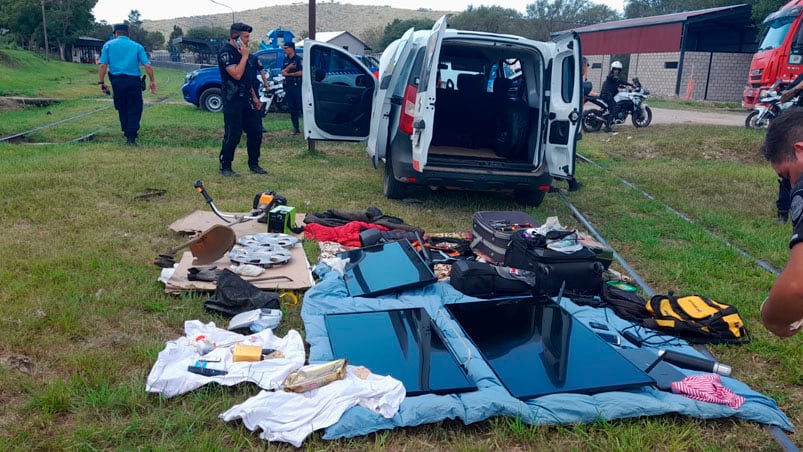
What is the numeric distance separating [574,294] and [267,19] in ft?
351

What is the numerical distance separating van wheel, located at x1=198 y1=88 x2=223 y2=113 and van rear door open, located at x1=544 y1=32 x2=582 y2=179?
1122cm

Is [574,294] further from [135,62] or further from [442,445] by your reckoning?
[135,62]

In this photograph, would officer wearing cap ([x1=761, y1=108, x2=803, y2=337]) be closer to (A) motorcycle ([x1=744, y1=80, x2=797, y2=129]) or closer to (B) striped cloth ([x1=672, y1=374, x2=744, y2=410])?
(B) striped cloth ([x1=672, y1=374, x2=744, y2=410])

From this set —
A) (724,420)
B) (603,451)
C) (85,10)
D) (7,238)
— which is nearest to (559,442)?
(603,451)

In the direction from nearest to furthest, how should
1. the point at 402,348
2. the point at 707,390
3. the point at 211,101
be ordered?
the point at 707,390, the point at 402,348, the point at 211,101

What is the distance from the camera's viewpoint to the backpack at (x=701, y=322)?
3.65 metres

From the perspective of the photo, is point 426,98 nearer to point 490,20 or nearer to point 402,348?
point 402,348

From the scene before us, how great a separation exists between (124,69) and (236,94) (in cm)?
284

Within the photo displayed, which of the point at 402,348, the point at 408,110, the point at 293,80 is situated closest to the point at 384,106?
the point at 408,110

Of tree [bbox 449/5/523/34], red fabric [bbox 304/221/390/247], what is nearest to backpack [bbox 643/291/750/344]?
red fabric [bbox 304/221/390/247]

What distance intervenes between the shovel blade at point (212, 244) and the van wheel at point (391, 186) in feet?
8.42

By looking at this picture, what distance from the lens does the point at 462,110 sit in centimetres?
764

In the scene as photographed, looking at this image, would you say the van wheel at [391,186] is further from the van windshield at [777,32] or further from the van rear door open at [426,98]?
the van windshield at [777,32]

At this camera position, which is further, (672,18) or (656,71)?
(656,71)
